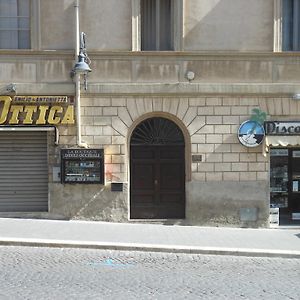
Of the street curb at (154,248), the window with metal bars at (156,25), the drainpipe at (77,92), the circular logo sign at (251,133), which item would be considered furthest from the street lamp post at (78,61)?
the circular logo sign at (251,133)

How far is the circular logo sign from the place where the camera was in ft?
38.2

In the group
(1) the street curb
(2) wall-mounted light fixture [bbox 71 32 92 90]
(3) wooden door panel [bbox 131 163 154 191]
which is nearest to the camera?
(1) the street curb

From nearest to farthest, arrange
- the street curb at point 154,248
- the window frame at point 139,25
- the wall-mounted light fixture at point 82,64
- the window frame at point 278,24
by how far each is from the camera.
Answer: the street curb at point 154,248
the wall-mounted light fixture at point 82,64
the window frame at point 139,25
the window frame at point 278,24

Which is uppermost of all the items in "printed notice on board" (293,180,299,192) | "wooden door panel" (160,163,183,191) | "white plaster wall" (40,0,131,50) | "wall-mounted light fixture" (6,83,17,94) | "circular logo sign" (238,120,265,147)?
"white plaster wall" (40,0,131,50)

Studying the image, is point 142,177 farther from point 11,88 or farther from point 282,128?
point 11,88

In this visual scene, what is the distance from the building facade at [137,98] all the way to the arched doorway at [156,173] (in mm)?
245

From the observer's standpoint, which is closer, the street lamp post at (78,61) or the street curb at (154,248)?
the street curb at (154,248)

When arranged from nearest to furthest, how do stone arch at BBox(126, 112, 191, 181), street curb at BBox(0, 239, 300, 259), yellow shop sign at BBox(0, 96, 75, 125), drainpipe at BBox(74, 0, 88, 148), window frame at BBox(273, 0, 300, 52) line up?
street curb at BBox(0, 239, 300, 259) → drainpipe at BBox(74, 0, 88, 148) → yellow shop sign at BBox(0, 96, 75, 125) → window frame at BBox(273, 0, 300, 52) → stone arch at BBox(126, 112, 191, 181)

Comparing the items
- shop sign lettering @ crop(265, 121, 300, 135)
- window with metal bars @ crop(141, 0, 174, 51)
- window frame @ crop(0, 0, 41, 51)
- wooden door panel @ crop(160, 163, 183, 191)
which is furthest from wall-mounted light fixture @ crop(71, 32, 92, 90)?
shop sign lettering @ crop(265, 121, 300, 135)

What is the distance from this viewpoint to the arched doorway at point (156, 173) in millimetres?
12008

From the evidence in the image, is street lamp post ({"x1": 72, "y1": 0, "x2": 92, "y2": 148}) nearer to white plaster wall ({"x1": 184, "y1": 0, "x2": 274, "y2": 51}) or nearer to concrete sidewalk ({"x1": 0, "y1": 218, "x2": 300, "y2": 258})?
concrete sidewalk ({"x1": 0, "y1": 218, "x2": 300, "y2": 258})

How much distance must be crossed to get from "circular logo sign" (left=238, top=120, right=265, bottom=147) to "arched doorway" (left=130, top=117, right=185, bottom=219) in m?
1.67

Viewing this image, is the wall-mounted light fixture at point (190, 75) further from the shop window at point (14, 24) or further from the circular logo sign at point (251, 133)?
the shop window at point (14, 24)

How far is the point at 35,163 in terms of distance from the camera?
11.9m
